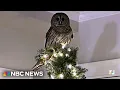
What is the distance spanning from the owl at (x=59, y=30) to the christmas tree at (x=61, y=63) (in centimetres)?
5

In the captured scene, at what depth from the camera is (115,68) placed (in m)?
1.93

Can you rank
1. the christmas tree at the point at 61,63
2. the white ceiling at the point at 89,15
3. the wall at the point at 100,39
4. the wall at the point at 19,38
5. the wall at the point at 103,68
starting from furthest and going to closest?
the white ceiling at the point at 89,15
the wall at the point at 100,39
the wall at the point at 103,68
the wall at the point at 19,38
the christmas tree at the point at 61,63

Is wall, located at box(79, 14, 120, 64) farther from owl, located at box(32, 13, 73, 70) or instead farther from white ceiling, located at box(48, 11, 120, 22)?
owl, located at box(32, 13, 73, 70)

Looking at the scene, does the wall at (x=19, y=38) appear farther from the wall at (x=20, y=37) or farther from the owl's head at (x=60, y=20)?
the owl's head at (x=60, y=20)

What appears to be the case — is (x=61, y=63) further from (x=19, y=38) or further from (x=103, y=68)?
(x=103, y=68)

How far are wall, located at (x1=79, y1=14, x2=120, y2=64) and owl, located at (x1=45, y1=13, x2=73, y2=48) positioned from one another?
77 cm

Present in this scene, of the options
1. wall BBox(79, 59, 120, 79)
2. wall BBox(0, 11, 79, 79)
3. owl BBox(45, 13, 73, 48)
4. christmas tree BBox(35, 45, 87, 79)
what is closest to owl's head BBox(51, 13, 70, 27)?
owl BBox(45, 13, 73, 48)

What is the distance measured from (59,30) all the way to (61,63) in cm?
22

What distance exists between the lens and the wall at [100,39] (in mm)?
2043

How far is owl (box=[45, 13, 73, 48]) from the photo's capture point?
1322mm

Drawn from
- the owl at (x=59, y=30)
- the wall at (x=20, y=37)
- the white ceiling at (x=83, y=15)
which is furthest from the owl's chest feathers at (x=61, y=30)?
the white ceiling at (x=83, y=15)

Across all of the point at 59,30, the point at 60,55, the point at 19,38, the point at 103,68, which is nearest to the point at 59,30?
the point at 59,30
